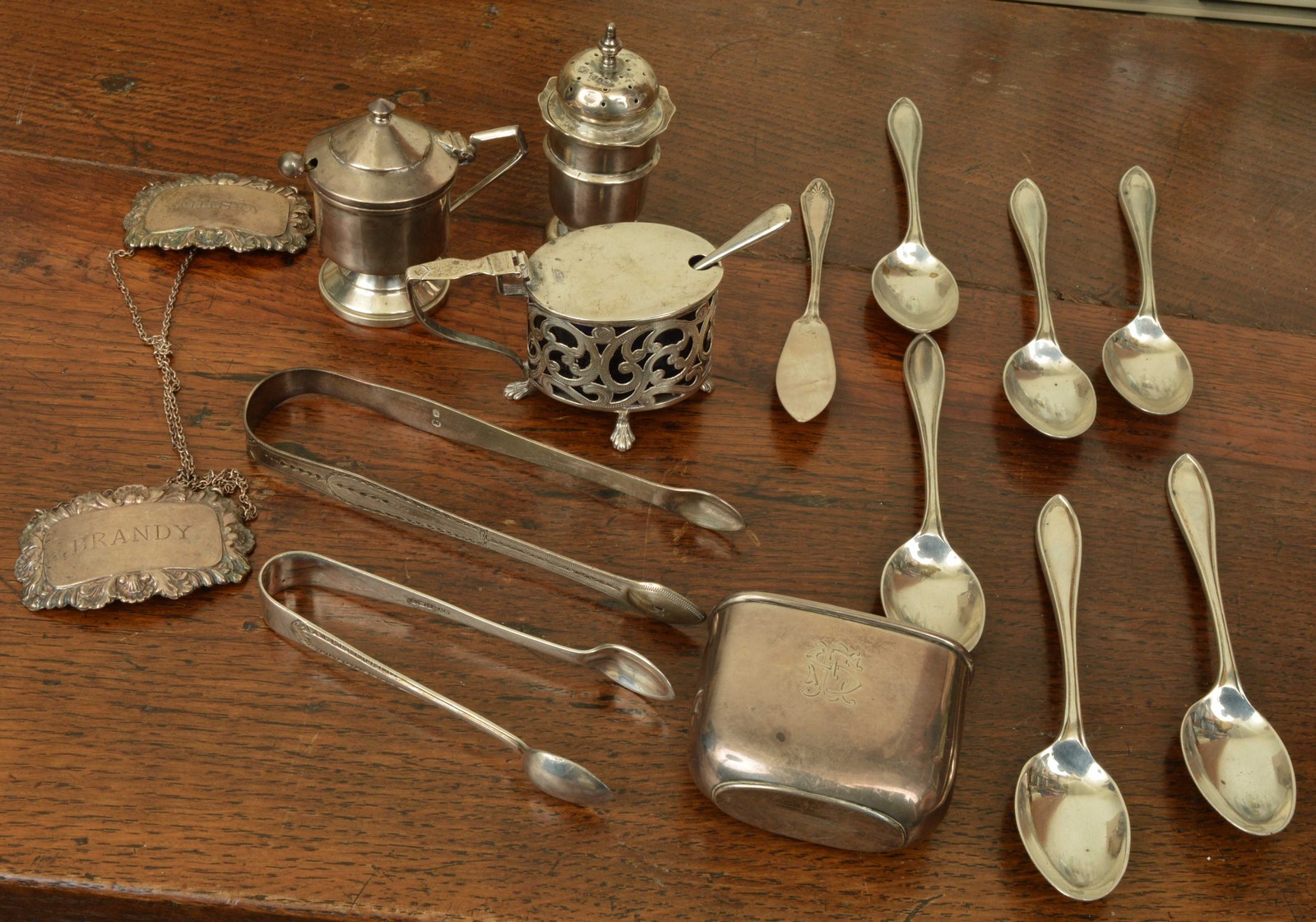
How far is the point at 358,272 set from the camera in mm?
1064

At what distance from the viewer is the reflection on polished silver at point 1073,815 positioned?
0.80 metres

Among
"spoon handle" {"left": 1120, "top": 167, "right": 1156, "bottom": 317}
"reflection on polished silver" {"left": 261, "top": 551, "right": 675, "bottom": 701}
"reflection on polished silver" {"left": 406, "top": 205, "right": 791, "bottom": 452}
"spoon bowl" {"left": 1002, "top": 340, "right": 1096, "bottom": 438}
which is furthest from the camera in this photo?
"spoon handle" {"left": 1120, "top": 167, "right": 1156, "bottom": 317}

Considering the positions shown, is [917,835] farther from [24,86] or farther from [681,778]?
[24,86]

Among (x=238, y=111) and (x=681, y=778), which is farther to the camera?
(x=238, y=111)

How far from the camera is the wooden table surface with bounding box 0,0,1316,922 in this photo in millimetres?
789

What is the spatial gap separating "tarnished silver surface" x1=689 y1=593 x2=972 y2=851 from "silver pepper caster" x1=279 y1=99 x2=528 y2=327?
445 mm

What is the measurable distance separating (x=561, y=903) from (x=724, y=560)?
30cm

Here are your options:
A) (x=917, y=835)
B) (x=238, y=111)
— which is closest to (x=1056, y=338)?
Answer: (x=917, y=835)

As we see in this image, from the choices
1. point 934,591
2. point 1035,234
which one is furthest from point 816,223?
point 934,591

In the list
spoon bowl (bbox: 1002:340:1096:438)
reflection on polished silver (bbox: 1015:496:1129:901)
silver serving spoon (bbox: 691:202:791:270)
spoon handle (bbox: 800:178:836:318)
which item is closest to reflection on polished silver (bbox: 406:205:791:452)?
silver serving spoon (bbox: 691:202:791:270)

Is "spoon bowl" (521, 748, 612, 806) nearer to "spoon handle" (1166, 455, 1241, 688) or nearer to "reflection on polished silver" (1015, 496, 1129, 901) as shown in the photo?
"reflection on polished silver" (1015, 496, 1129, 901)

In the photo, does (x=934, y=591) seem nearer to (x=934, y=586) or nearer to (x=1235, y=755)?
(x=934, y=586)

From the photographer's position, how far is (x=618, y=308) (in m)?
0.96

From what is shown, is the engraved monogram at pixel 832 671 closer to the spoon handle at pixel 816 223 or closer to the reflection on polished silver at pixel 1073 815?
the reflection on polished silver at pixel 1073 815
